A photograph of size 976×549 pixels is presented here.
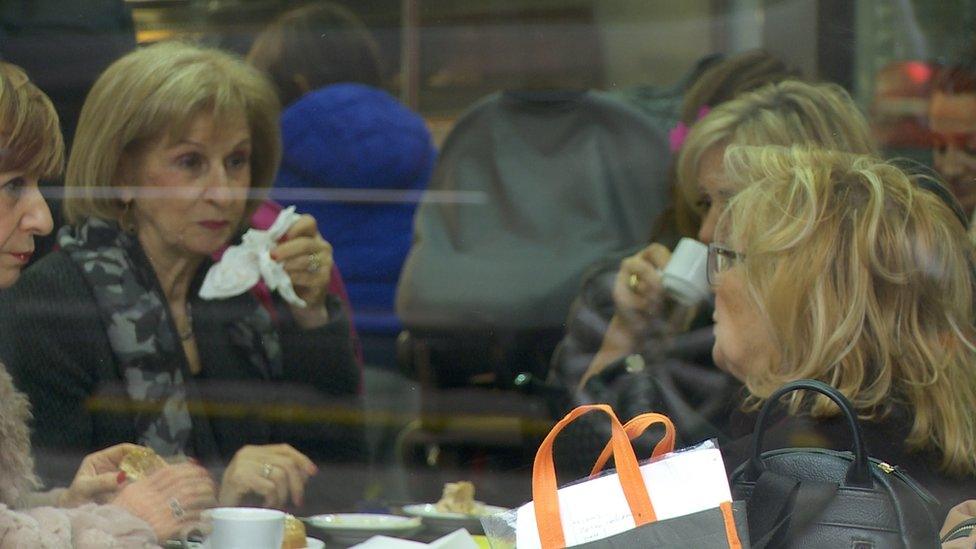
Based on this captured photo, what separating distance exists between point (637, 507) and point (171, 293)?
1262 mm

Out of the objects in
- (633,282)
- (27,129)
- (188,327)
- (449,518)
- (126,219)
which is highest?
(27,129)

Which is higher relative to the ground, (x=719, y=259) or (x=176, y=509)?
(x=719, y=259)

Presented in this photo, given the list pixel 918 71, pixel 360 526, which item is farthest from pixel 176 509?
pixel 918 71

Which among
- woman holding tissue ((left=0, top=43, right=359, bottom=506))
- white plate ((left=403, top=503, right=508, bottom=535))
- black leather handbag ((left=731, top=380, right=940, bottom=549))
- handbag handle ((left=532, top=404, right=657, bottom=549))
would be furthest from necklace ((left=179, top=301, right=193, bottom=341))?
black leather handbag ((left=731, top=380, right=940, bottom=549))

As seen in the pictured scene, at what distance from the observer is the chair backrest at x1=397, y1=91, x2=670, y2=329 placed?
127 inches

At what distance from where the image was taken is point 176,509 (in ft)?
7.59

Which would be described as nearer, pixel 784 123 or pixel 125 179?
pixel 125 179

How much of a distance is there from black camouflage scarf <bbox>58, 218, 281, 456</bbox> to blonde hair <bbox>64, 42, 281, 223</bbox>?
49 millimetres

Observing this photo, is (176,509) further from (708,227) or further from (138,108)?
(708,227)

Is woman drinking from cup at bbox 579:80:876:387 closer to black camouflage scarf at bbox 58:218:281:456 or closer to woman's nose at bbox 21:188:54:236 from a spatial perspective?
black camouflage scarf at bbox 58:218:281:456

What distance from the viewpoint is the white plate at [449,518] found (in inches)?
96.1

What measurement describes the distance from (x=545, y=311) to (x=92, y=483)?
1241 millimetres

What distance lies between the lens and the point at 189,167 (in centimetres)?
261

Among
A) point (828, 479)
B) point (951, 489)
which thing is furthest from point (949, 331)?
point (828, 479)
